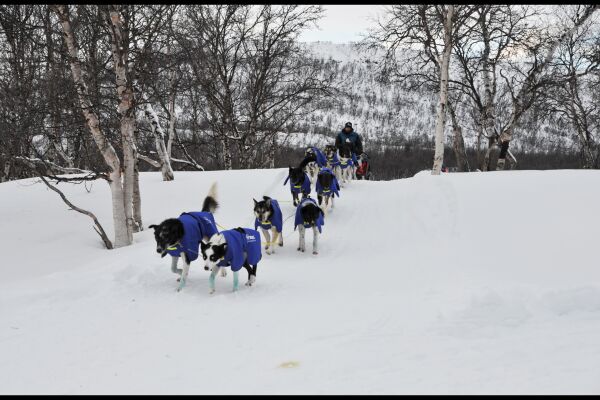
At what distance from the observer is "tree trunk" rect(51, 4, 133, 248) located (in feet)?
31.1

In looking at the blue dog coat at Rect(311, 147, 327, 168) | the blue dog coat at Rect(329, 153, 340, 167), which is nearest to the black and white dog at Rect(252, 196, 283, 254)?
the blue dog coat at Rect(311, 147, 327, 168)

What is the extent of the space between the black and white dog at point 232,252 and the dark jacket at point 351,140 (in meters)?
8.43

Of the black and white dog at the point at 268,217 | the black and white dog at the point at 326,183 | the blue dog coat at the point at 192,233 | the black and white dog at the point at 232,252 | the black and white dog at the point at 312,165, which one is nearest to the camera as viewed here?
the black and white dog at the point at 232,252

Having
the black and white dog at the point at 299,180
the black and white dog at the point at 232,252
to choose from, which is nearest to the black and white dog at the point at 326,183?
the black and white dog at the point at 299,180

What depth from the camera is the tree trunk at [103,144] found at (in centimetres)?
948

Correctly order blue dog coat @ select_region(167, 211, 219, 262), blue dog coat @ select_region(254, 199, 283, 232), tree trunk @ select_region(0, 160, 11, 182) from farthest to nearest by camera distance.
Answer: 1. tree trunk @ select_region(0, 160, 11, 182)
2. blue dog coat @ select_region(254, 199, 283, 232)
3. blue dog coat @ select_region(167, 211, 219, 262)

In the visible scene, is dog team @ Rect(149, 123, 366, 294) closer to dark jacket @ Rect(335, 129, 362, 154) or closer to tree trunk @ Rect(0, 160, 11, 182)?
dark jacket @ Rect(335, 129, 362, 154)

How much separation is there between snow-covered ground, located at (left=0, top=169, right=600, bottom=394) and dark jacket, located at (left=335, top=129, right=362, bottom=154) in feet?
14.9

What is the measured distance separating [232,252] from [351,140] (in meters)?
9.42

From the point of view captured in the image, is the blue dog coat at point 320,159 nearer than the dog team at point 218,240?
No

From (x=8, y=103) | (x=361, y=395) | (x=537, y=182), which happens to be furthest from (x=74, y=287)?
(x=8, y=103)

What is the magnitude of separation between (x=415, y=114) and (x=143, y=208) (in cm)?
18748

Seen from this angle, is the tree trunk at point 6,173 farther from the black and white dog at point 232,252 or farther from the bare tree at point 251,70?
the black and white dog at point 232,252

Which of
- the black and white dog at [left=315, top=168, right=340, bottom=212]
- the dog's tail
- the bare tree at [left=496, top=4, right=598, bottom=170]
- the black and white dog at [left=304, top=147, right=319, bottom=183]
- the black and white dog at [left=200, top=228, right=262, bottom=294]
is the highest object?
the bare tree at [left=496, top=4, right=598, bottom=170]
